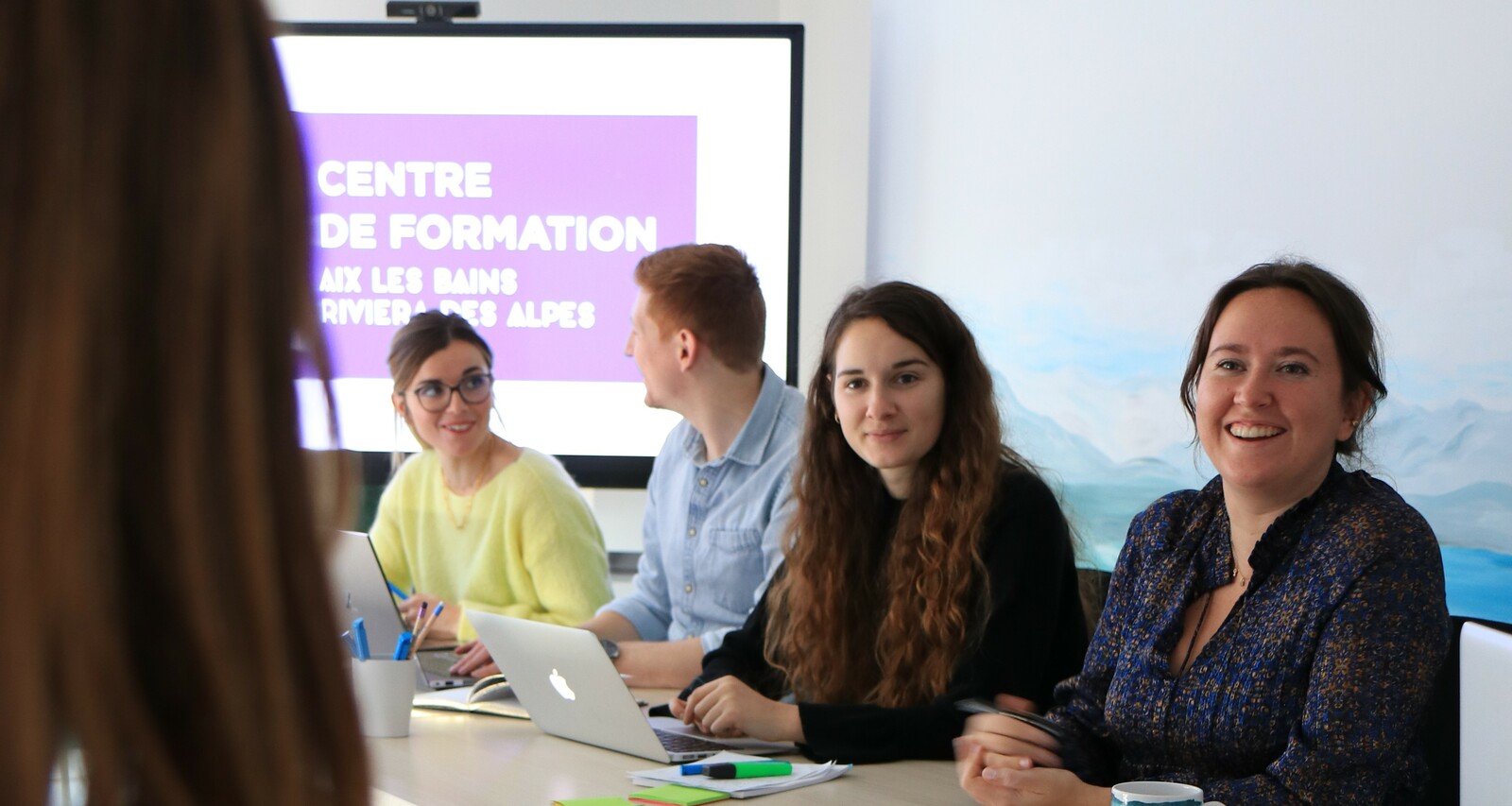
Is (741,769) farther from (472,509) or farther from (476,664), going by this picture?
(472,509)

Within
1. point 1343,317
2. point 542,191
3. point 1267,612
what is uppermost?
point 542,191

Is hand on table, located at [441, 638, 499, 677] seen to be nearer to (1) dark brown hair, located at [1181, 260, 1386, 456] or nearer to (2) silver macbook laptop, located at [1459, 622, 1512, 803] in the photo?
(1) dark brown hair, located at [1181, 260, 1386, 456]

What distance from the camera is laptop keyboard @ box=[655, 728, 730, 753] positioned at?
1.97 m

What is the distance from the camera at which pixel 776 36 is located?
4.02 meters

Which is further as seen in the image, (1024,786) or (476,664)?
(476,664)

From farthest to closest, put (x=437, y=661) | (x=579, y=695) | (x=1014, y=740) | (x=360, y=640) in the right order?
(x=437, y=661) < (x=360, y=640) < (x=579, y=695) < (x=1014, y=740)

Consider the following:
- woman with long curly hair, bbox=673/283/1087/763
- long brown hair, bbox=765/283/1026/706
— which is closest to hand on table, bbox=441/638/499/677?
woman with long curly hair, bbox=673/283/1087/763

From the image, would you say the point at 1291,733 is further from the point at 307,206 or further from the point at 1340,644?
the point at 307,206

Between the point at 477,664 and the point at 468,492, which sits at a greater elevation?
the point at 468,492

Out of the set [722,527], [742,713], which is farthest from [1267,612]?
[722,527]

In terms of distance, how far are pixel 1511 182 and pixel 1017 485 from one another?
3.96ft

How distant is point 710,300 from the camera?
2.97m

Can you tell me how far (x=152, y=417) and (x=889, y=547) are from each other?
2.01 meters

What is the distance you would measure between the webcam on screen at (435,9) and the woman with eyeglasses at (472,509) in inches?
52.2
